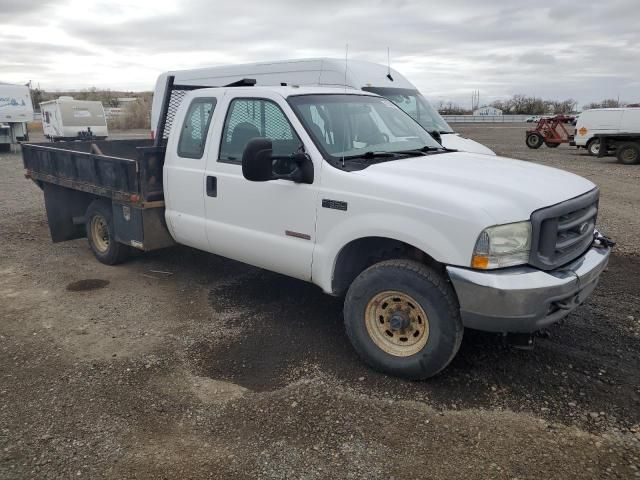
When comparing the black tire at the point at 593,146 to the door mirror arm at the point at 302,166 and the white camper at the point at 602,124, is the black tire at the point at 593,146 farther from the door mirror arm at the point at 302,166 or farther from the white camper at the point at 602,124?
the door mirror arm at the point at 302,166

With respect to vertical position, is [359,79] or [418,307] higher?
[359,79]

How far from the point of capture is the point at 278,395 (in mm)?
3703

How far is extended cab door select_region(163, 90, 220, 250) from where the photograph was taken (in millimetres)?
5074

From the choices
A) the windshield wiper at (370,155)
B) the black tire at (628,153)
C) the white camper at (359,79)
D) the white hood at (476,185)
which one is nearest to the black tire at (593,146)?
the black tire at (628,153)

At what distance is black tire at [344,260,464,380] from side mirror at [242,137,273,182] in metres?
1.03

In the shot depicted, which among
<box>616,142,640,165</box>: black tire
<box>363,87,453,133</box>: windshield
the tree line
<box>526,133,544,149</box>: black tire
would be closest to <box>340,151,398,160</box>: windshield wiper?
<box>363,87,453,133</box>: windshield

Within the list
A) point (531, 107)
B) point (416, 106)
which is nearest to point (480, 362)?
point (416, 106)

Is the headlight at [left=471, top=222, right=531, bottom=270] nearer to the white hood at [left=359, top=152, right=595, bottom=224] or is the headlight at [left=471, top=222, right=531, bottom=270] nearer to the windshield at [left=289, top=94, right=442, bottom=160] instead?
the white hood at [left=359, top=152, right=595, bottom=224]

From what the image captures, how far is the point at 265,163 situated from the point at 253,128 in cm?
95

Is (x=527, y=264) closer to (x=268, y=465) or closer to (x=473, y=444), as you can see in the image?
(x=473, y=444)

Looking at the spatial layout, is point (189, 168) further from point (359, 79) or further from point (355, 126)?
point (359, 79)

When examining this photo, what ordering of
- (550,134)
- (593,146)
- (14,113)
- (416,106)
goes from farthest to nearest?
(550,134) < (14,113) < (593,146) < (416,106)

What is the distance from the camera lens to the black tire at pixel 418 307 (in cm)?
356

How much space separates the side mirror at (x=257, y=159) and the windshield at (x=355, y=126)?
1.54 feet
